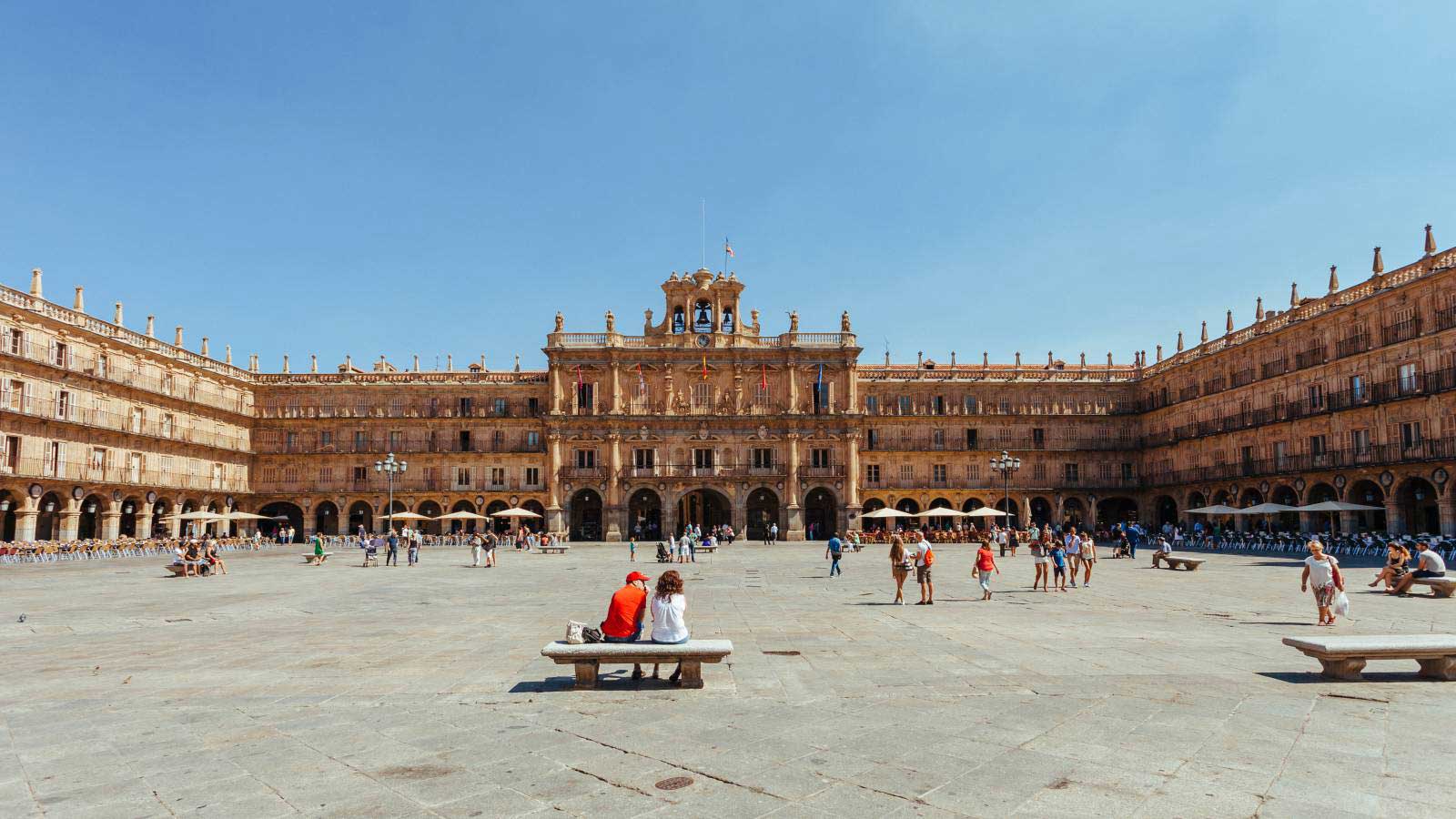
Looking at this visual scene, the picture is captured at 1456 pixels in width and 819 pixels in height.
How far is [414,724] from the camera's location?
7.41m

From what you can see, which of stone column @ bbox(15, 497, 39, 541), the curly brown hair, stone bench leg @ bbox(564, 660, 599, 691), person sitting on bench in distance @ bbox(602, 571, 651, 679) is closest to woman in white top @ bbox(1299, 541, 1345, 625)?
the curly brown hair

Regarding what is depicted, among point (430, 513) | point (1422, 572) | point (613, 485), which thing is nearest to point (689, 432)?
point (613, 485)

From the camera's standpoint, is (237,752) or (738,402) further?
(738,402)

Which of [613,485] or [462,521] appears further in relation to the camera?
[462,521]

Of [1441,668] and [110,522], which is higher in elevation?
[110,522]

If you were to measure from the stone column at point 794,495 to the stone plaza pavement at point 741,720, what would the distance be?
126ft

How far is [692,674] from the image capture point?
8.80 m

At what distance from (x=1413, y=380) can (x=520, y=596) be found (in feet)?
117

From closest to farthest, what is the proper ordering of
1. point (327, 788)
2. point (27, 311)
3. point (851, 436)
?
1. point (327, 788)
2. point (27, 311)
3. point (851, 436)

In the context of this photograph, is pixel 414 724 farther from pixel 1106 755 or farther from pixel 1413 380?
pixel 1413 380

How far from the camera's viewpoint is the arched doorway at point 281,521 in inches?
2288

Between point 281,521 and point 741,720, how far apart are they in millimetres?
58493

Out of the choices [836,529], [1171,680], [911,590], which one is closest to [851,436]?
[836,529]

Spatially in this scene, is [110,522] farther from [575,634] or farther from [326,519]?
[575,634]
